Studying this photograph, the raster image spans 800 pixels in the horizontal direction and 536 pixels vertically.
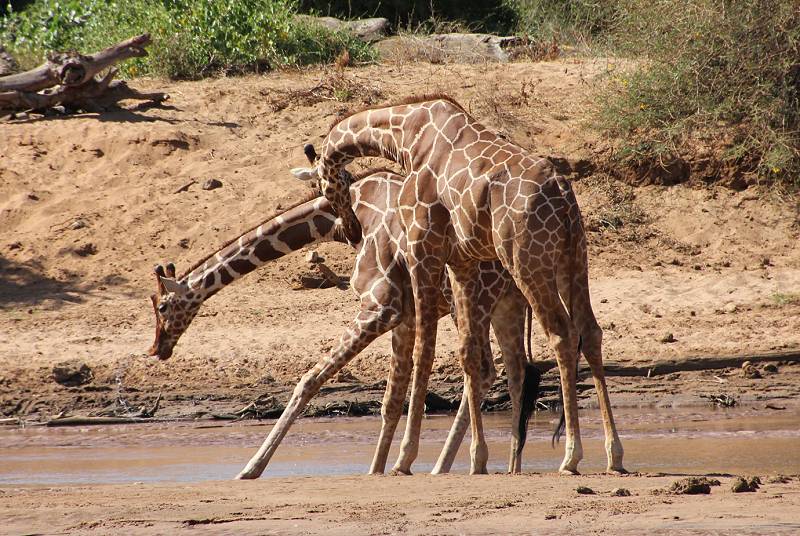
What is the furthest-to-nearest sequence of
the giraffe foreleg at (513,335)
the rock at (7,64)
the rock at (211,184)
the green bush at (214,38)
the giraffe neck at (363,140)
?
the green bush at (214,38) < the rock at (7,64) < the rock at (211,184) < the giraffe neck at (363,140) < the giraffe foreleg at (513,335)

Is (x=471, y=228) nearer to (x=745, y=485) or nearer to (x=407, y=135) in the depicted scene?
(x=407, y=135)

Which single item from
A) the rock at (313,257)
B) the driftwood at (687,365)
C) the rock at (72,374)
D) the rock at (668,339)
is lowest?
the rock at (72,374)

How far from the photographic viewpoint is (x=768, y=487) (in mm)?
6840

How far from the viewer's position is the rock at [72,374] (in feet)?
39.8

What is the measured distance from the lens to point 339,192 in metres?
9.50

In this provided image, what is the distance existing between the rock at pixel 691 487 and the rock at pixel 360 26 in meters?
13.4

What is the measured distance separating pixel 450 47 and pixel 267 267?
20.4ft

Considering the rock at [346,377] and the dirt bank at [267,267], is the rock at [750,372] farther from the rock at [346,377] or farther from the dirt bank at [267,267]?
the rock at [346,377]

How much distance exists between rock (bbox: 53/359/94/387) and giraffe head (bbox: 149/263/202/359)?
7.48 ft

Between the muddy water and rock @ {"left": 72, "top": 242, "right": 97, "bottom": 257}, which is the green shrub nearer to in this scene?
rock @ {"left": 72, "top": 242, "right": 97, "bottom": 257}

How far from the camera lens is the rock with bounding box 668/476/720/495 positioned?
22.0ft

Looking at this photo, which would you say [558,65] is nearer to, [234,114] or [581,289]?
[234,114]

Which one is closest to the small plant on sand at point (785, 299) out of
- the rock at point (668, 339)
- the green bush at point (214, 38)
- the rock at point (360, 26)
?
the rock at point (668, 339)

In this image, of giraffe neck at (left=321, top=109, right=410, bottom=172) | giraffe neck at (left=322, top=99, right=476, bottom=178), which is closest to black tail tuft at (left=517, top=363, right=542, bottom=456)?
giraffe neck at (left=322, top=99, right=476, bottom=178)
